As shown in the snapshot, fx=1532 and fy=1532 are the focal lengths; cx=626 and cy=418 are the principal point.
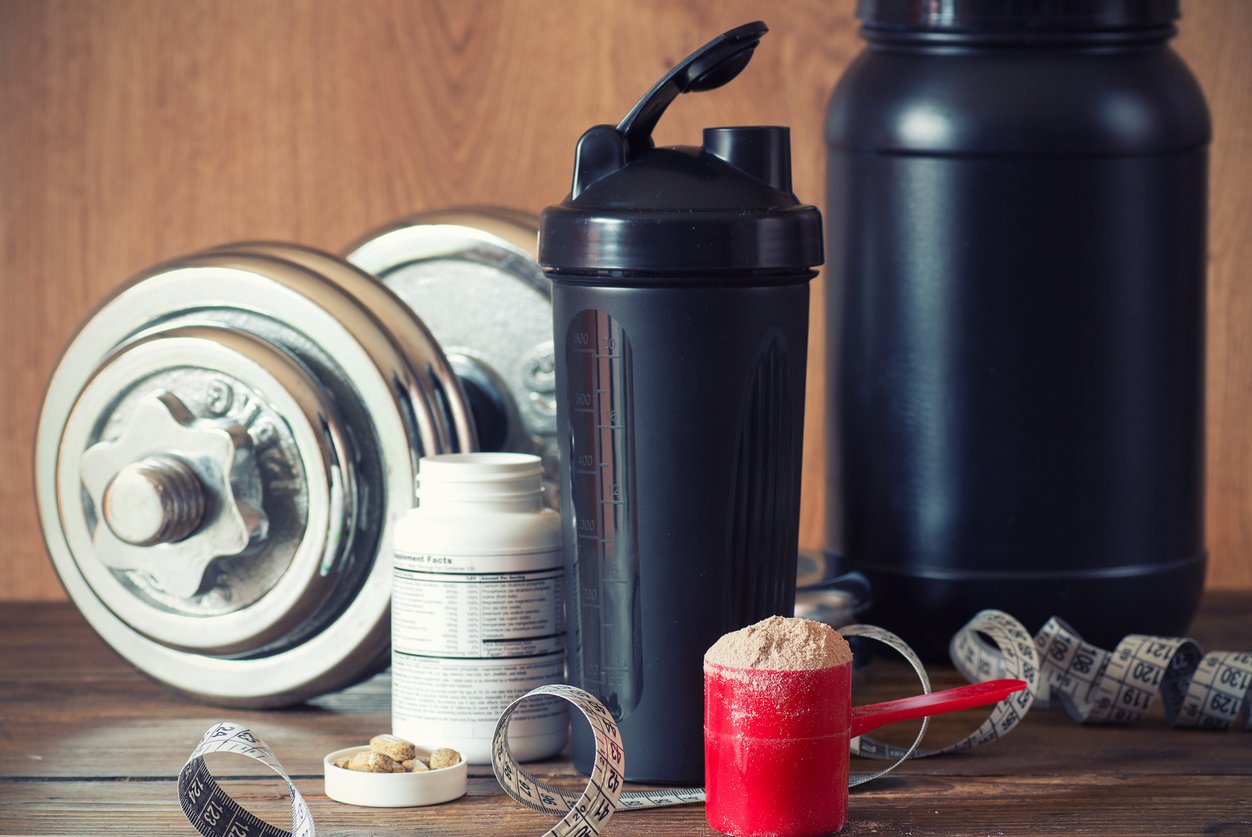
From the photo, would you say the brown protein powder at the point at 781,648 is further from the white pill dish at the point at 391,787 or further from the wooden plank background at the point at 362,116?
the wooden plank background at the point at 362,116

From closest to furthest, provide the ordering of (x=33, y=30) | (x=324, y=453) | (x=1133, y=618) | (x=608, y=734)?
(x=608, y=734) → (x=324, y=453) → (x=1133, y=618) → (x=33, y=30)

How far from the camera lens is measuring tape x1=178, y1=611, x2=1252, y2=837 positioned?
28.6 inches

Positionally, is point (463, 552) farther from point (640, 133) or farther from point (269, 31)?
point (269, 31)

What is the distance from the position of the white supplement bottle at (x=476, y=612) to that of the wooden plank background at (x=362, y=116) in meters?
0.50

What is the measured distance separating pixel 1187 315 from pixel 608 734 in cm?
53

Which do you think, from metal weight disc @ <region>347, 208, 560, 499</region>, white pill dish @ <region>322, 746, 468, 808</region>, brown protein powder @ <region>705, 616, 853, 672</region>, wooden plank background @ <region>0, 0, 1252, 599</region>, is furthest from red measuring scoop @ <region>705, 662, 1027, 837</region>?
wooden plank background @ <region>0, 0, 1252, 599</region>

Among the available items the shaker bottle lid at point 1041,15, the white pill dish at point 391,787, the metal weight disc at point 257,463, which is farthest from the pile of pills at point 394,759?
the shaker bottle lid at point 1041,15

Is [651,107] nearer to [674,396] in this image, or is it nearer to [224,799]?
[674,396]

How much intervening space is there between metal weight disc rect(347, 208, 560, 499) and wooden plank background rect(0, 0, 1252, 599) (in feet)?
0.65

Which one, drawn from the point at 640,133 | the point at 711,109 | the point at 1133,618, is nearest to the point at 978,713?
the point at 1133,618

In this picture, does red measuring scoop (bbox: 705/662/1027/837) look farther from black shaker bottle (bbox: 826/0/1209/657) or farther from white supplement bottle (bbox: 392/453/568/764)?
black shaker bottle (bbox: 826/0/1209/657)

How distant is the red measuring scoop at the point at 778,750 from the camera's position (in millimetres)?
703

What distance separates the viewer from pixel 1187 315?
103 centimetres

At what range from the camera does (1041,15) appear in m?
0.98
